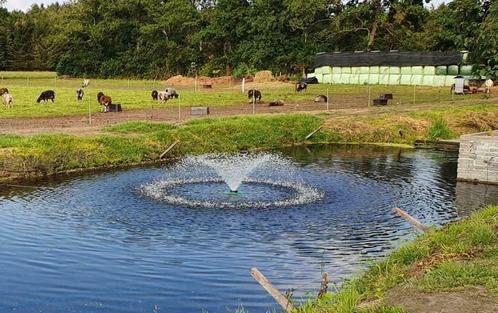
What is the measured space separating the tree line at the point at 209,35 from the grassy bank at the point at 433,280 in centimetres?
8322

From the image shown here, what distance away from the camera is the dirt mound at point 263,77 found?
93938 mm

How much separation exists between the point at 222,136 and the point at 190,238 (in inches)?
852

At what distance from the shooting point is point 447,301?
10039mm

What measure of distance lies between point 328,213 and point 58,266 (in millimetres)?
10183

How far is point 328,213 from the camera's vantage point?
22953mm

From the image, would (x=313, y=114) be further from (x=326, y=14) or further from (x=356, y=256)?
(x=326, y=14)

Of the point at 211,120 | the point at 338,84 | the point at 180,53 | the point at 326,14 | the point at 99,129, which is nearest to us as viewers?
the point at 99,129

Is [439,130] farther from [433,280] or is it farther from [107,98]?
[433,280]

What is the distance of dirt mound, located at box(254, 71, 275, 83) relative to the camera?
93938mm

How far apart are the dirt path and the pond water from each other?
9697 millimetres

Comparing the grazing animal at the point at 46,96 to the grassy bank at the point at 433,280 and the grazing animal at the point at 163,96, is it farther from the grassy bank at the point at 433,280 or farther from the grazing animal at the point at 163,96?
the grassy bank at the point at 433,280

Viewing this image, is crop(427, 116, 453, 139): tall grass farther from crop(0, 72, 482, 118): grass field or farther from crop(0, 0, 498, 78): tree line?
crop(0, 0, 498, 78): tree line

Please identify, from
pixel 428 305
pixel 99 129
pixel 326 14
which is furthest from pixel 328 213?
pixel 326 14

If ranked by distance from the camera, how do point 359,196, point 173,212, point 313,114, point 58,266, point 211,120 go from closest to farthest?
point 58,266
point 173,212
point 359,196
point 211,120
point 313,114
